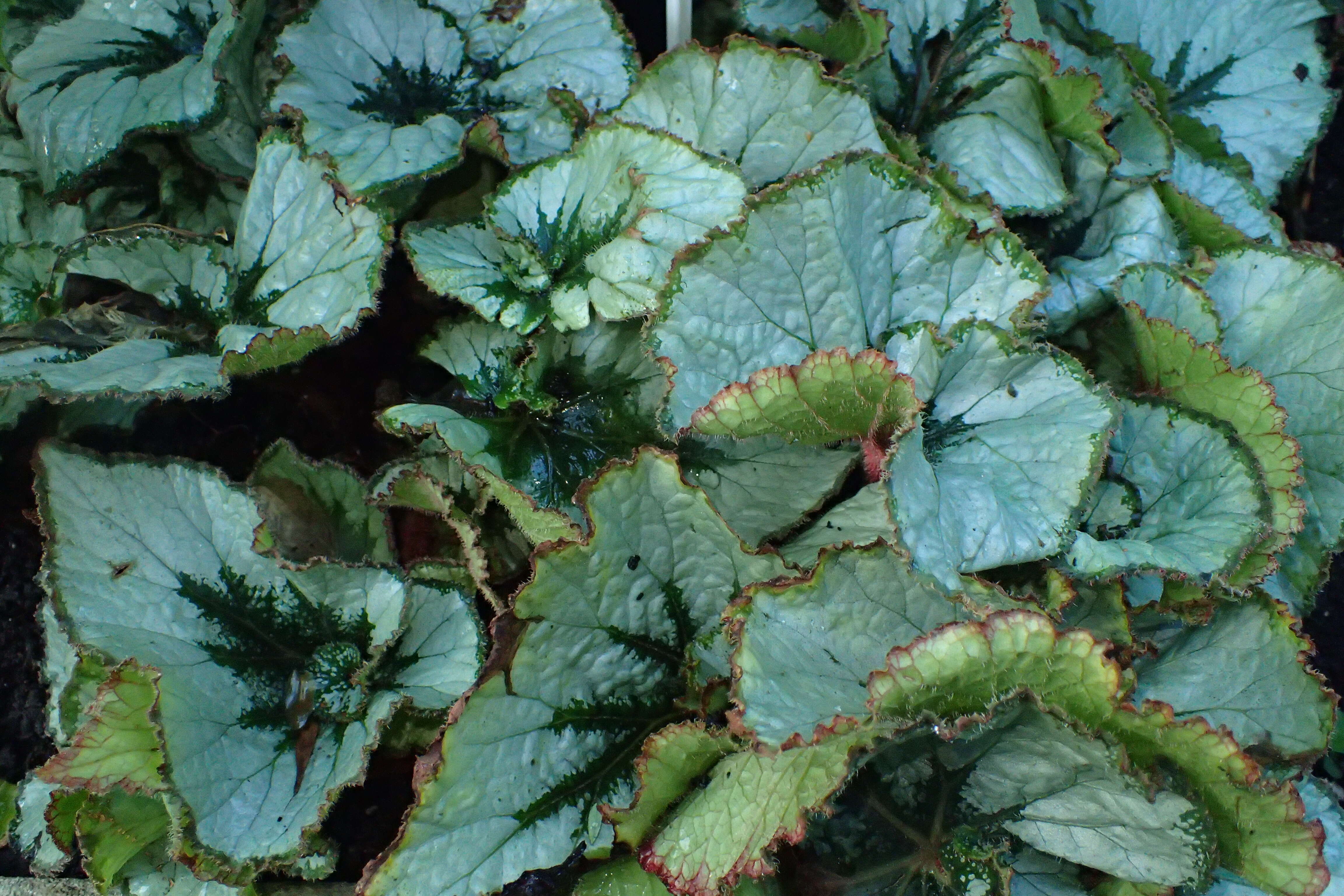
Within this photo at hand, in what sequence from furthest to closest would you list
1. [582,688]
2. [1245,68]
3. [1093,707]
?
[1245,68]
[582,688]
[1093,707]

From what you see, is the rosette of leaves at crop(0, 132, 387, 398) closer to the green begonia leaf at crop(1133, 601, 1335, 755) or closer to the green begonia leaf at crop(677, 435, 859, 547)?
the green begonia leaf at crop(677, 435, 859, 547)

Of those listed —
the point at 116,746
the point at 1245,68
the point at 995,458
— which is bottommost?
the point at 116,746

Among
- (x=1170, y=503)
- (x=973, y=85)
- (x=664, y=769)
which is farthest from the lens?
(x=973, y=85)

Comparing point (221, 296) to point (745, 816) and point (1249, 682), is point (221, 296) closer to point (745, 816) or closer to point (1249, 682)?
point (745, 816)

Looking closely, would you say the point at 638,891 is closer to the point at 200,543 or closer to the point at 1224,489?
the point at 200,543

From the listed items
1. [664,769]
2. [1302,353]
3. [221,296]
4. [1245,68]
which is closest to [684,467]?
[664,769]

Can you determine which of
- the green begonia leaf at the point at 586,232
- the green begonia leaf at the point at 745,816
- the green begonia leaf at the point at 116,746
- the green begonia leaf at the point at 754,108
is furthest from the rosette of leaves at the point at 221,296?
A: the green begonia leaf at the point at 745,816

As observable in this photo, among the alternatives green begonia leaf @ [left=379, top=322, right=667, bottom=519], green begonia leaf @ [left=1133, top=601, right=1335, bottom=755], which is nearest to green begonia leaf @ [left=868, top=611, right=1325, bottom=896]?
green begonia leaf @ [left=1133, top=601, right=1335, bottom=755]
